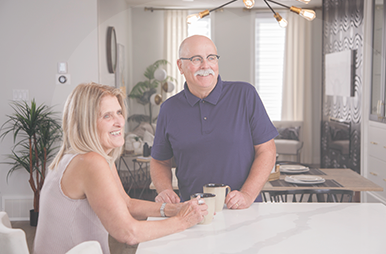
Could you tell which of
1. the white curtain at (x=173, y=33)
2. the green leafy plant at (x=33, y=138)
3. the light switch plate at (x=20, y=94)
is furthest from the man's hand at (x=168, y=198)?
the white curtain at (x=173, y=33)

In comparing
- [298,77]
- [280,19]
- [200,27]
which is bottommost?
[298,77]

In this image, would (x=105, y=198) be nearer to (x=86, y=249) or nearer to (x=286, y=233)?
(x=86, y=249)

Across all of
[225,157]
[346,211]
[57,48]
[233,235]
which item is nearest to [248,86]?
[225,157]

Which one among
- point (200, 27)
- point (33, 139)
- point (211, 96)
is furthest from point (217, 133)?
point (200, 27)

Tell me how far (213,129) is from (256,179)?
268mm

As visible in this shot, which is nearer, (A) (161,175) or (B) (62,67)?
(A) (161,175)

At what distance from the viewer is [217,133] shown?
Result: 1552 millimetres

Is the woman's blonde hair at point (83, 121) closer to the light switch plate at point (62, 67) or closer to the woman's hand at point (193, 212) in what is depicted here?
the woman's hand at point (193, 212)

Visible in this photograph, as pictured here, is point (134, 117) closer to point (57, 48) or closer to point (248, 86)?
point (57, 48)

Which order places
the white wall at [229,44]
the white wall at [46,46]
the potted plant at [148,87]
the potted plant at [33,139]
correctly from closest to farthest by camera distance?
the potted plant at [33,139] < the white wall at [46,46] < the potted plant at [148,87] < the white wall at [229,44]

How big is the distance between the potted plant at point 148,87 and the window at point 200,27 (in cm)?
74

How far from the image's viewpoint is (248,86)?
164 cm

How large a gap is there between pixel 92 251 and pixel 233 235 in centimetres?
41

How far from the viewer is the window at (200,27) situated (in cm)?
587
